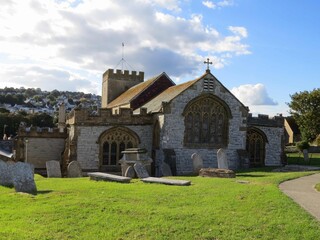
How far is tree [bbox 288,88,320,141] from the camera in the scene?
178 feet

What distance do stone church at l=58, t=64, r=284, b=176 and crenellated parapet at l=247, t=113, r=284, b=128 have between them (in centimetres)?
69

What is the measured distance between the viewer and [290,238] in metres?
8.64

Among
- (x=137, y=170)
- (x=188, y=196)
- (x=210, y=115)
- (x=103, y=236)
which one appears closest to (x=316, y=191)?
(x=188, y=196)

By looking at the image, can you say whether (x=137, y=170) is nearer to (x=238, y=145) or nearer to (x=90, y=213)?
(x=90, y=213)

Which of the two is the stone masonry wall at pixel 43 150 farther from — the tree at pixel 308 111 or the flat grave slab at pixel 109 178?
the tree at pixel 308 111

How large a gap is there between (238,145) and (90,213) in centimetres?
1822

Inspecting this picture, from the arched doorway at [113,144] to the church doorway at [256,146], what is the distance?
839cm

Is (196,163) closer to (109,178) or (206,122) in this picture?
(206,122)

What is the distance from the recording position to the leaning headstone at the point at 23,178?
543 inches

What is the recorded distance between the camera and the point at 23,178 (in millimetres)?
13992

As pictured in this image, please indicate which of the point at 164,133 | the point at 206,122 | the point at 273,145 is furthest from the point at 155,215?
the point at 273,145

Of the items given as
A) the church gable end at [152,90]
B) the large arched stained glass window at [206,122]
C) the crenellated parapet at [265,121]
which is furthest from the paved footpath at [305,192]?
the church gable end at [152,90]

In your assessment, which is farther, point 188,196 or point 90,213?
point 188,196

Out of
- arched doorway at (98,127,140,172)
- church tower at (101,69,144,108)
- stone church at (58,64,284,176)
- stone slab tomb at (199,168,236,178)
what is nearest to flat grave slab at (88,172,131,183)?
stone slab tomb at (199,168,236,178)
